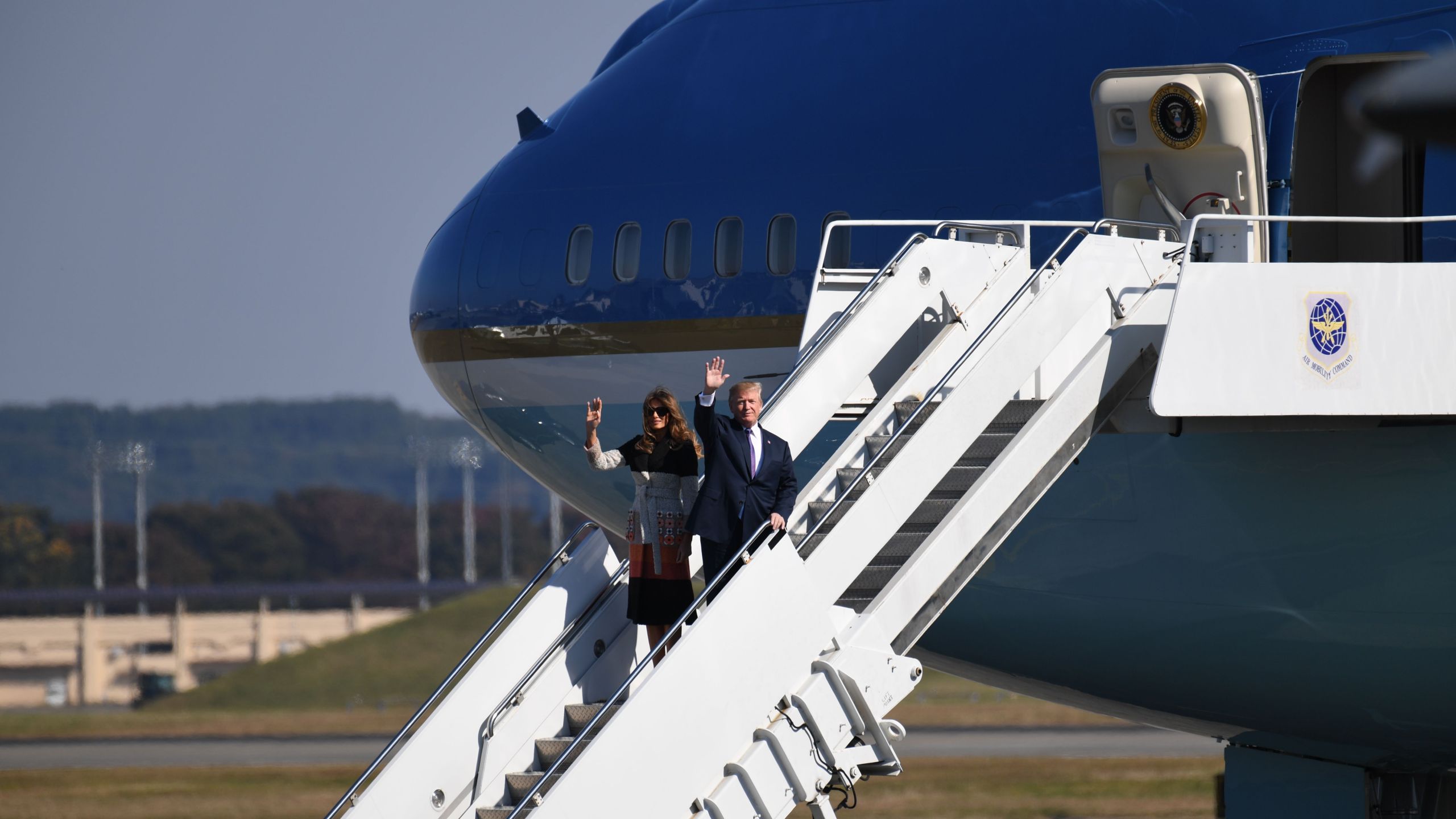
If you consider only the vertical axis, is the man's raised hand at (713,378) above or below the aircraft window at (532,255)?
below

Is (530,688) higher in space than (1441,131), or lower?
lower

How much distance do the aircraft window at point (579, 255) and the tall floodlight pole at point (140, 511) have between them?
296ft

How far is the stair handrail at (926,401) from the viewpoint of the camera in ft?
29.1

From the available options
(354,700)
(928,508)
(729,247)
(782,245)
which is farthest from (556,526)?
(928,508)

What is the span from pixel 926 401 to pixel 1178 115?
2619 millimetres

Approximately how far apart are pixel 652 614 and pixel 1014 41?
519cm

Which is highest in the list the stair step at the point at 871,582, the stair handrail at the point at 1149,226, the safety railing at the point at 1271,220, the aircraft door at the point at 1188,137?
the aircraft door at the point at 1188,137

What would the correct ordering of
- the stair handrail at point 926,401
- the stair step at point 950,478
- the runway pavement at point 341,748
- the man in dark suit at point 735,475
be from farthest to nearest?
the runway pavement at point 341,748 < the stair step at point 950,478 < the man in dark suit at point 735,475 < the stair handrail at point 926,401

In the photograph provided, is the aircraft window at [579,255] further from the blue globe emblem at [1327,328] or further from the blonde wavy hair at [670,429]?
the blue globe emblem at [1327,328]

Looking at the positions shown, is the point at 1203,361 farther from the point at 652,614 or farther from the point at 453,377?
the point at 453,377

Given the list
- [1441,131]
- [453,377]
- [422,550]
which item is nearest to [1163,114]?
[1441,131]

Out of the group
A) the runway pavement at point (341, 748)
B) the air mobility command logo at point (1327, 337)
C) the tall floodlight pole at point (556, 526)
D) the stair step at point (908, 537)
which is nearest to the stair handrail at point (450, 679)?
the stair step at point (908, 537)

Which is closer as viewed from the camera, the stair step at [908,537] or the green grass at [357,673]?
the stair step at [908,537]

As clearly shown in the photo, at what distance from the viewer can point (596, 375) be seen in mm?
14531
